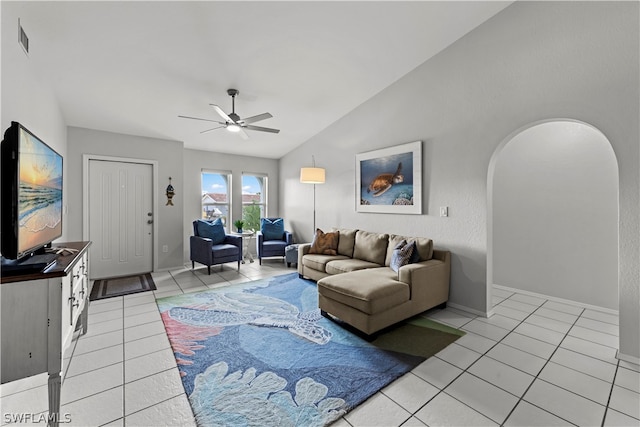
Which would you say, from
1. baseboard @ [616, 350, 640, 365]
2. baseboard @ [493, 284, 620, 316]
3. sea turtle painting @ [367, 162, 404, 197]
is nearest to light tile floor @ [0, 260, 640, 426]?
baseboard @ [616, 350, 640, 365]

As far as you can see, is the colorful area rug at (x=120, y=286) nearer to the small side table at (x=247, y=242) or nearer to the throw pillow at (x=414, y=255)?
the small side table at (x=247, y=242)

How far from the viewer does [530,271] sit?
12.5 ft

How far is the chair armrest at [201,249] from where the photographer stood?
15.4ft

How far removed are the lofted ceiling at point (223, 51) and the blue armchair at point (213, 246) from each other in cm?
199

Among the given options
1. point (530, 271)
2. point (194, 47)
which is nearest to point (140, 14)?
point (194, 47)

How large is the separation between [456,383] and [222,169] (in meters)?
5.69

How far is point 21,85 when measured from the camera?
2172mm

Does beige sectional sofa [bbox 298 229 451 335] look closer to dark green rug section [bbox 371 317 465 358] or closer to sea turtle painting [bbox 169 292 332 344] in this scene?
dark green rug section [bbox 371 317 465 358]

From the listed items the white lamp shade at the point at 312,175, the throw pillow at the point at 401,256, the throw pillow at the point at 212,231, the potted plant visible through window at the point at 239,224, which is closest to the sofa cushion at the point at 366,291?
the throw pillow at the point at 401,256

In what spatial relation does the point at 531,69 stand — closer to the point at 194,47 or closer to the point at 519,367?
the point at 519,367

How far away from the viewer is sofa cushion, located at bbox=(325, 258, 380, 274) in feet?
12.0

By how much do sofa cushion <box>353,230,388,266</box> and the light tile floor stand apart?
1293mm

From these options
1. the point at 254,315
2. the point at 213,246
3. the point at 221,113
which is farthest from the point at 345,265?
the point at 213,246

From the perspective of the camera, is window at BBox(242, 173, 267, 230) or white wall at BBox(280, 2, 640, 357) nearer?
white wall at BBox(280, 2, 640, 357)
